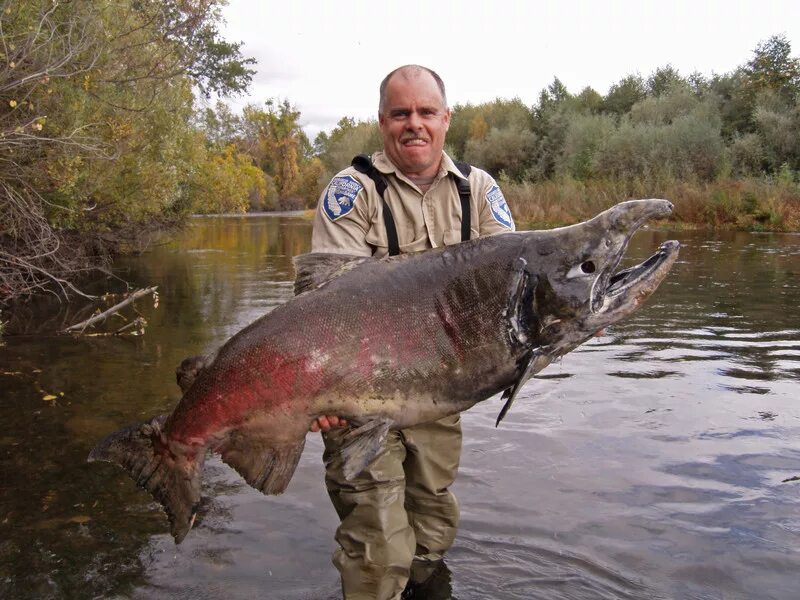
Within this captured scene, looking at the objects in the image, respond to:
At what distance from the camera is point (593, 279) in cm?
293

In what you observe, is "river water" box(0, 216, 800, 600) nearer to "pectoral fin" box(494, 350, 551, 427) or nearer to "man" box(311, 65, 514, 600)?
"man" box(311, 65, 514, 600)

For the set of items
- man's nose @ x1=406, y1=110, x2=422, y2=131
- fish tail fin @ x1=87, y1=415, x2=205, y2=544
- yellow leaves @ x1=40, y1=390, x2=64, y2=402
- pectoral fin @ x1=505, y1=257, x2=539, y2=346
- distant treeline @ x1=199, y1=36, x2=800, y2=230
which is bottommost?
yellow leaves @ x1=40, y1=390, x2=64, y2=402

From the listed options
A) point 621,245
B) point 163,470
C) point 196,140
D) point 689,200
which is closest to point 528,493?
point 621,245

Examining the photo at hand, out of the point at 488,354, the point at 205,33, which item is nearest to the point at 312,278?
the point at 488,354

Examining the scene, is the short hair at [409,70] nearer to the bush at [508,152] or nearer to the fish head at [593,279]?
Result: the fish head at [593,279]

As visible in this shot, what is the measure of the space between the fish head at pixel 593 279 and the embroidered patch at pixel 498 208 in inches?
35.2

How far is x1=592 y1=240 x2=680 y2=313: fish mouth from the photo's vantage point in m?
2.91

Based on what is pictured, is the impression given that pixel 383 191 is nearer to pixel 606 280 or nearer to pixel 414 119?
pixel 414 119

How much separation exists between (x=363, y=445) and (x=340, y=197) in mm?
1310

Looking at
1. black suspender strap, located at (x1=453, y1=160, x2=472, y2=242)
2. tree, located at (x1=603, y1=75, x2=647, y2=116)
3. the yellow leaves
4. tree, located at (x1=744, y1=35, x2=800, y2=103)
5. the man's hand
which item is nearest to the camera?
the man's hand

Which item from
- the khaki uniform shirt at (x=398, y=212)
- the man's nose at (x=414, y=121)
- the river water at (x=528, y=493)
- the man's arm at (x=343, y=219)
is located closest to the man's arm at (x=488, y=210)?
the khaki uniform shirt at (x=398, y=212)

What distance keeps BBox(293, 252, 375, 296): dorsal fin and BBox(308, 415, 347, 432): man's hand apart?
0.57m

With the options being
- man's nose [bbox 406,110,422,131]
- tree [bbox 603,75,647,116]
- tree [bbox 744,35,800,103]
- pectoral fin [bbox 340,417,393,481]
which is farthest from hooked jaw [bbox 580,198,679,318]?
tree [bbox 603,75,647,116]

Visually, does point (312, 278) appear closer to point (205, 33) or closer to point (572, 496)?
point (572, 496)
